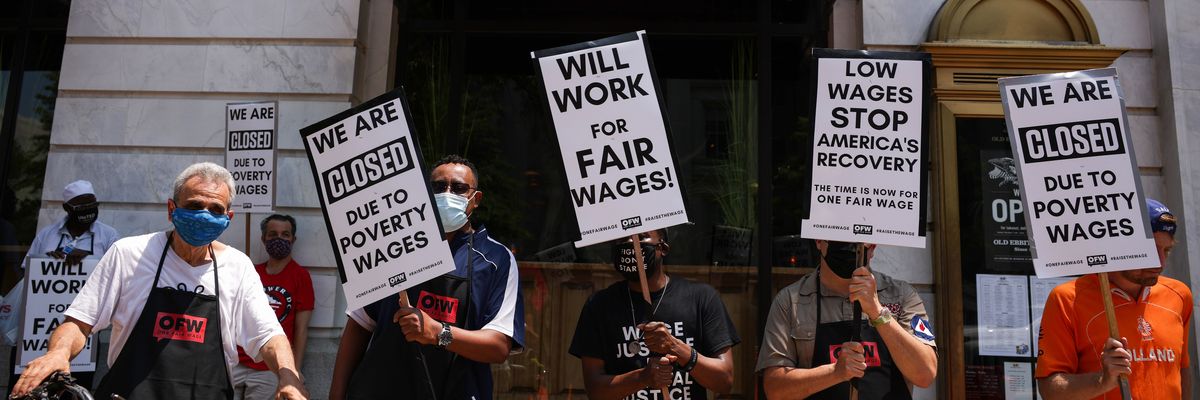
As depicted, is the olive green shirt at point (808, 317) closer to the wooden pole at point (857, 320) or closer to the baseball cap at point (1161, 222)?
the wooden pole at point (857, 320)

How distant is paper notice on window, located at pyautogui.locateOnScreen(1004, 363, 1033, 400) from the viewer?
22.6ft

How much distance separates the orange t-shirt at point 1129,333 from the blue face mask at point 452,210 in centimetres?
281

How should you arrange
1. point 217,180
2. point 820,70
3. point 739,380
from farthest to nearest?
1. point 739,380
2. point 820,70
3. point 217,180

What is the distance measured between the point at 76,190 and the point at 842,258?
6.20 metres

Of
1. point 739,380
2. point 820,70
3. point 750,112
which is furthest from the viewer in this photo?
point 750,112

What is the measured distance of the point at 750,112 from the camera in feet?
26.1

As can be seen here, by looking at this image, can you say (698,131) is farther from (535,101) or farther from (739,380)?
(739,380)

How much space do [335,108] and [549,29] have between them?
1952mm

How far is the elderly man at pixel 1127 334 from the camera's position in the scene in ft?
13.9

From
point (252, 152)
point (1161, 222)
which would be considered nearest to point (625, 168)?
point (1161, 222)

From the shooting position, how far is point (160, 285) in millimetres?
3797

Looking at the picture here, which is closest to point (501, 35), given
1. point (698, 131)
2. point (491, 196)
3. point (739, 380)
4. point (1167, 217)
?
point (491, 196)

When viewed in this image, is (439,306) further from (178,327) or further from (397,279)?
(178,327)

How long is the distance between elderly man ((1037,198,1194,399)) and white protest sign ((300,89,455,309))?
9.29 feet
